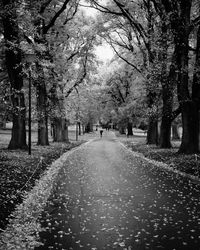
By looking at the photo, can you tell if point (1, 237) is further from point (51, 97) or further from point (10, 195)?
point (51, 97)

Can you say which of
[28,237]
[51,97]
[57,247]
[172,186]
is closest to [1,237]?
[28,237]

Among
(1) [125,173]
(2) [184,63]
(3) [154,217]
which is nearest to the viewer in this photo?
(3) [154,217]

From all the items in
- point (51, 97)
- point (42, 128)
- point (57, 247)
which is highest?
point (51, 97)

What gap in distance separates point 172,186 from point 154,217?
4263 millimetres

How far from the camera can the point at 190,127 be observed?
20.5 m

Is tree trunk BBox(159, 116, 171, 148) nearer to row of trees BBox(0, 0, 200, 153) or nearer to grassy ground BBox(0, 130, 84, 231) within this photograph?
row of trees BBox(0, 0, 200, 153)

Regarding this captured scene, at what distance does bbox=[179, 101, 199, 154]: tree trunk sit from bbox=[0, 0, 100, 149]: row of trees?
949 cm

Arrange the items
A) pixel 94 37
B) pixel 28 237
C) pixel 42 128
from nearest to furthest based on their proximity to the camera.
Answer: pixel 28 237
pixel 42 128
pixel 94 37

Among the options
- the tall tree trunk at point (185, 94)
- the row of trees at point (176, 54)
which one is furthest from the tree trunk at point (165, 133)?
the tall tree trunk at point (185, 94)

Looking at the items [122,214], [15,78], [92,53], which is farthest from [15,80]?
[92,53]

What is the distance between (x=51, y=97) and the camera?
33781mm

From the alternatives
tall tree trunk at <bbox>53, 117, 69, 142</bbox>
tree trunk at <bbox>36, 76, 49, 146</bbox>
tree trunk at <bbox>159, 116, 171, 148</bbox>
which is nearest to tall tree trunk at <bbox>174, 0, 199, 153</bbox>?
tree trunk at <bbox>159, 116, 171, 148</bbox>

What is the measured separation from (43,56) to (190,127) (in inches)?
510

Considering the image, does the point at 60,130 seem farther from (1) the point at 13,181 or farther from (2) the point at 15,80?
(1) the point at 13,181
